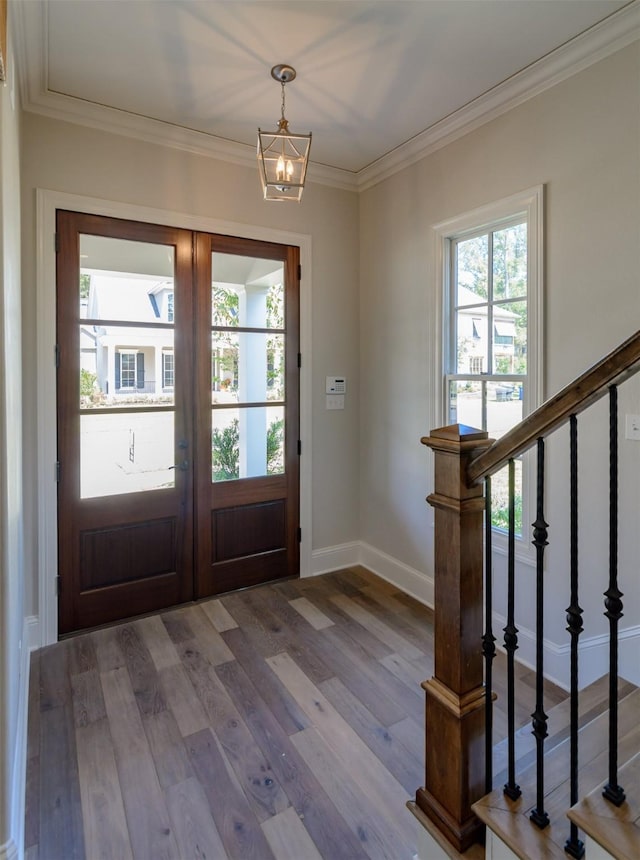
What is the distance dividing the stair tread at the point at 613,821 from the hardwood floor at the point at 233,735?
2.35 ft

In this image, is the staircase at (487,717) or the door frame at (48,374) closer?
the staircase at (487,717)

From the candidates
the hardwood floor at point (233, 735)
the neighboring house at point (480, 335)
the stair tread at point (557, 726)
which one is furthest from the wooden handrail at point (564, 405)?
the neighboring house at point (480, 335)

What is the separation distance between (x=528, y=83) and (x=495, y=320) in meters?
1.17

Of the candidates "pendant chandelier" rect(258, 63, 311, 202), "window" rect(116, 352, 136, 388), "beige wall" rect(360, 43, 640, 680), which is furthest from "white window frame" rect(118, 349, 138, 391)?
"beige wall" rect(360, 43, 640, 680)

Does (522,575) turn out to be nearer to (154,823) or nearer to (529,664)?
(529,664)

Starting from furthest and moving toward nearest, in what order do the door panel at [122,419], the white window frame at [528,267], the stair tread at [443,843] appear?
the door panel at [122,419] < the white window frame at [528,267] < the stair tread at [443,843]

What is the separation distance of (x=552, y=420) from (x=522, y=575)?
173 cm

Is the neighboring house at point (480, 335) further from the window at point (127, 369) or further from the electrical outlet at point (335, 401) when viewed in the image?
the window at point (127, 369)

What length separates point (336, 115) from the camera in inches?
109

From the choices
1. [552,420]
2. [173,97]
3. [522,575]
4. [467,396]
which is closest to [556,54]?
[467,396]

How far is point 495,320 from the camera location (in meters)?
2.77

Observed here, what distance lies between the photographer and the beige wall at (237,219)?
2.62 m

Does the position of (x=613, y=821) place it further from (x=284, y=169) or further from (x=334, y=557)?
(x=334, y=557)

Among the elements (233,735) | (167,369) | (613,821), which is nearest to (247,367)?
(167,369)
